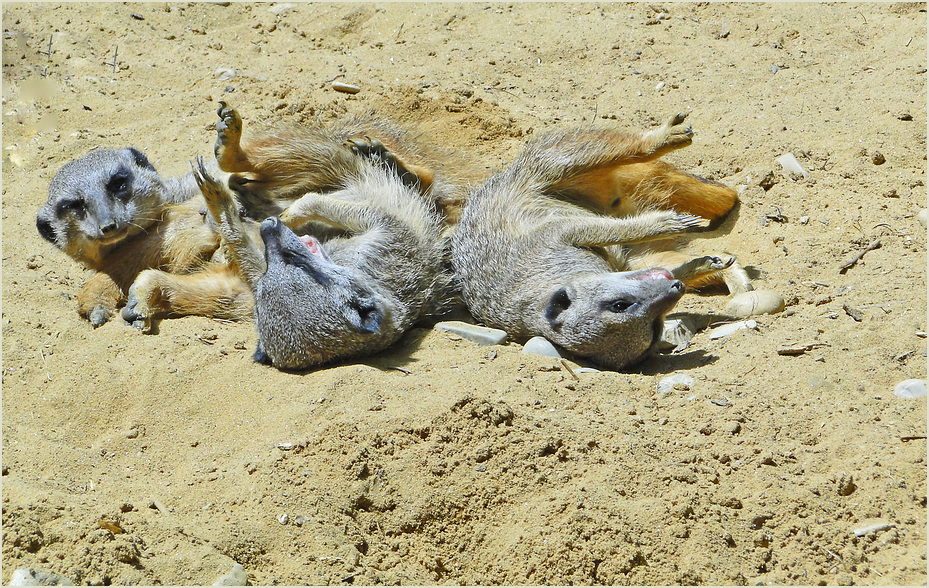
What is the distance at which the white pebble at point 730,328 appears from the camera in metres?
4.36

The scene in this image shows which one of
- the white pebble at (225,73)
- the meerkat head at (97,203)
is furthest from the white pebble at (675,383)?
the white pebble at (225,73)

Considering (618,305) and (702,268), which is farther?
(702,268)

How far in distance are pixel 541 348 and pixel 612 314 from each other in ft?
1.53

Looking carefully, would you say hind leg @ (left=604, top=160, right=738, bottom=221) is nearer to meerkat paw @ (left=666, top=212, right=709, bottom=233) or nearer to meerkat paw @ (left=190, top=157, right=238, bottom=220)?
meerkat paw @ (left=666, top=212, right=709, bottom=233)

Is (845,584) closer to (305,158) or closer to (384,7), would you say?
(305,158)

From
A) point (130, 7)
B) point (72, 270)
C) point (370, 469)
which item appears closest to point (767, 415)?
point (370, 469)

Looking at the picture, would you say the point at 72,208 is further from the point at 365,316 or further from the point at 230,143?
the point at 365,316

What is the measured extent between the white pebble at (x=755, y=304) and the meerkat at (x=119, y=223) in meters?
3.52

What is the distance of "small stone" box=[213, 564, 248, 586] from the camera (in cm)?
280

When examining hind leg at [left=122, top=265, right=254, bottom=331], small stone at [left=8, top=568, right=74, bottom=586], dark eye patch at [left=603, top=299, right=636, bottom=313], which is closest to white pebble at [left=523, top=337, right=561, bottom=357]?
dark eye patch at [left=603, top=299, right=636, bottom=313]

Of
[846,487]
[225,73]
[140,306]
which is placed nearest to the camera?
[846,487]

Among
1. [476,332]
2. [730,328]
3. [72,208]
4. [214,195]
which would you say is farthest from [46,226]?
[730,328]

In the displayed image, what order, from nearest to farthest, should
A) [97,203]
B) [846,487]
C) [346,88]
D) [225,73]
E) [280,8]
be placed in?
[846,487] → [97,203] → [346,88] → [225,73] → [280,8]

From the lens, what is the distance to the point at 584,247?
16.4ft
